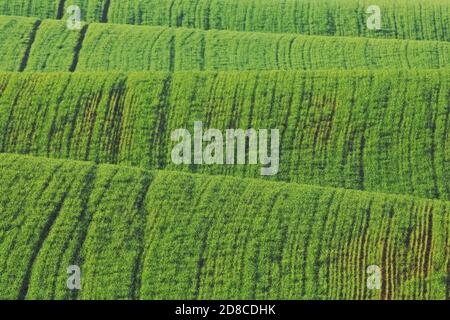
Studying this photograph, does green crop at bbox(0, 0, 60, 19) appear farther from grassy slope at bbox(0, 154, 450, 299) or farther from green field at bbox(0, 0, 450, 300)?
grassy slope at bbox(0, 154, 450, 299)

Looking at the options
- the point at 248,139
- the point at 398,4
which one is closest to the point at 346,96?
the point at 248,139

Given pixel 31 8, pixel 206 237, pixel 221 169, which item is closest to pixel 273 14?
pixel 31 8

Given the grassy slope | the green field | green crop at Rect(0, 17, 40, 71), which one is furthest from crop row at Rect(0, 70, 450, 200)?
green crop at Rect(0, 17, 40, 71)

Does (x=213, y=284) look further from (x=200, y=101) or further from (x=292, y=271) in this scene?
(x=200, y=101)

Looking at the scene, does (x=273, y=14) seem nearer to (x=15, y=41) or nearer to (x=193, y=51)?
(x=193, y=51)

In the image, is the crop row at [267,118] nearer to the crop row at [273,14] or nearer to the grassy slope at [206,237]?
the grassy slope at [206,237]
